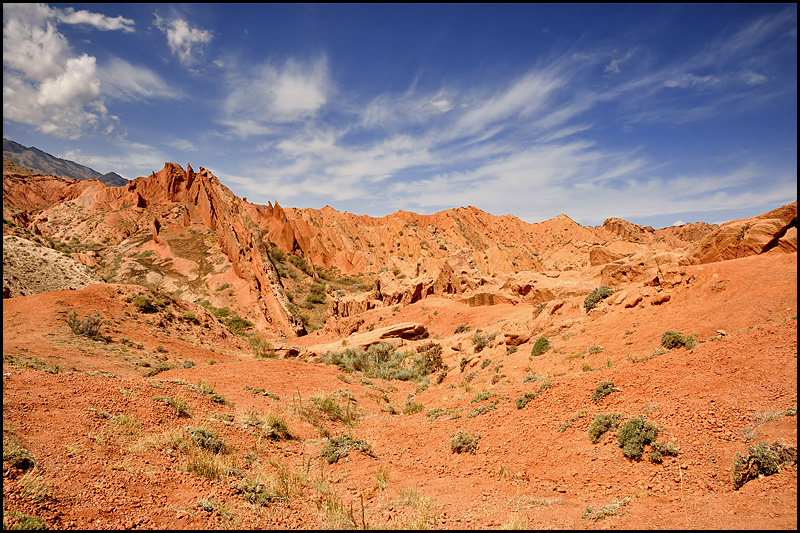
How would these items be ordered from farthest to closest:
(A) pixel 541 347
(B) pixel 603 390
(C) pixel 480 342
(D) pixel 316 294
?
(D) pixel 316 294 < (C) pixel 480 342 < (A) pixel 541 347 < (B) pixel 603 390

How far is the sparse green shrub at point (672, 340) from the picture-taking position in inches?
392

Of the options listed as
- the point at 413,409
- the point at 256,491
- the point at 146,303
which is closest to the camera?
the point at 256,491

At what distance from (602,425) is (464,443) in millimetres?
2730

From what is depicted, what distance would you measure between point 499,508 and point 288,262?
4643 centimetres

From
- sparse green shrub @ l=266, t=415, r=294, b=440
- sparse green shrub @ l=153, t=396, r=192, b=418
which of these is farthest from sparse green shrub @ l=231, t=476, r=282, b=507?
sparse green shrub @ l=153, t=396, r=192, b=418

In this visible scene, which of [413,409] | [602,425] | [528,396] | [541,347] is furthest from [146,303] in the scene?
[602,425]

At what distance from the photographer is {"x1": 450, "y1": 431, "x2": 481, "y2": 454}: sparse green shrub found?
24.5 ft

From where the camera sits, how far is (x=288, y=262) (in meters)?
48.1

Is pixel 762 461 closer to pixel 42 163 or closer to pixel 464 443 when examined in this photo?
pixel 464 443

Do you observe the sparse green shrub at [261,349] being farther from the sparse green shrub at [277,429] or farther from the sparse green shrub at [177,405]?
the sparse green shrub at [277,429]

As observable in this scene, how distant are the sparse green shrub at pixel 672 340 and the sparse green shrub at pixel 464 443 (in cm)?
654

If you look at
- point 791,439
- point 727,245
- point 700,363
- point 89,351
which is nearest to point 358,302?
point 89,351

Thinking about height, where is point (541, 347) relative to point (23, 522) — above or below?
below

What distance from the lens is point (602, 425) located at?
664 centimetres
